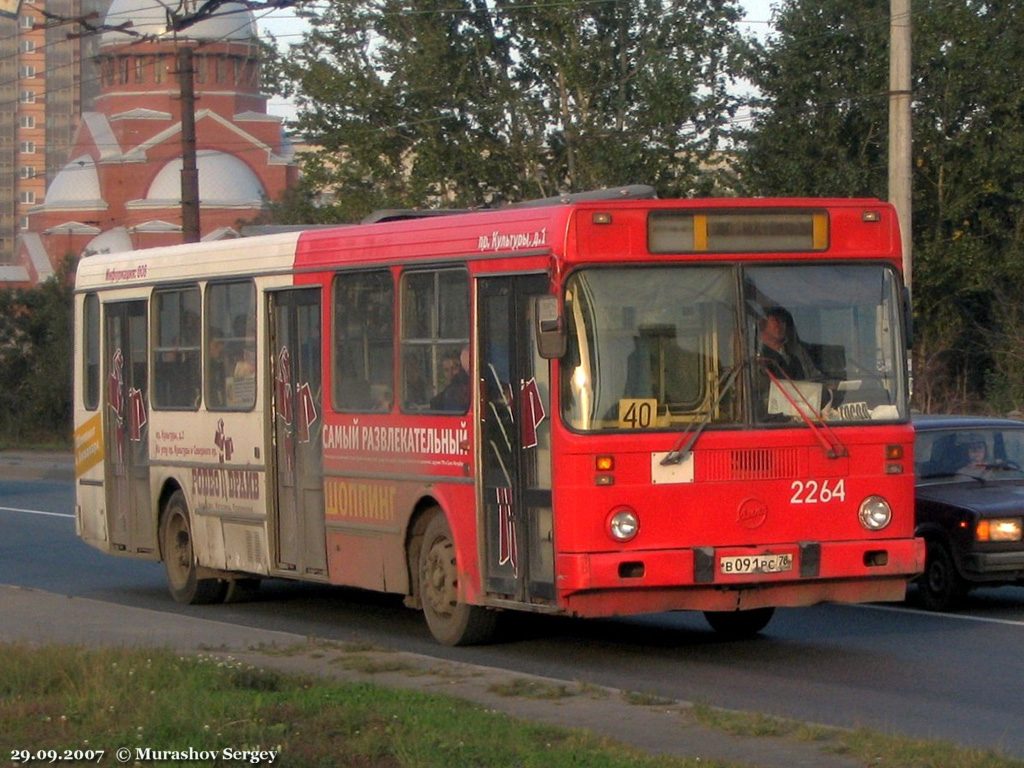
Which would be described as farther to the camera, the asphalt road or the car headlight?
the car headlight

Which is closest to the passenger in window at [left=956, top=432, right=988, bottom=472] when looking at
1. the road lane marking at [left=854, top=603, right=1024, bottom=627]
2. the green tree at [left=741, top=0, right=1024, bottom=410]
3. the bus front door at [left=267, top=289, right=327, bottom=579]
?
the road lane marking at [left=854, top=603, right=1024, bottom=627]

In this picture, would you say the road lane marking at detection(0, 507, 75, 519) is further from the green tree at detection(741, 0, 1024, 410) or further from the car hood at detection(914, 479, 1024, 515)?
the car hood at detection(914, 479, 1024, 515)

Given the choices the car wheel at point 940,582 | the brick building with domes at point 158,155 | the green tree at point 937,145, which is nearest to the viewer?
the car wheel at point 940,582

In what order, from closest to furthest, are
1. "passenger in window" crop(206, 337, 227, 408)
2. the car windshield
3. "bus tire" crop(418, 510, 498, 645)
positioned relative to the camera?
"bus tire" crop(418, 510, 498, 645)
the car windshield
"passenger in window" crop(206, 337, 227, 408)

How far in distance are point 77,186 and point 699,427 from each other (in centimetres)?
7457

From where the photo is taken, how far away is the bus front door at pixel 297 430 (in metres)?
12.7

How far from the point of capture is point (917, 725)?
8.62 meters

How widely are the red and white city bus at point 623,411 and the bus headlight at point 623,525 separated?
19 mm

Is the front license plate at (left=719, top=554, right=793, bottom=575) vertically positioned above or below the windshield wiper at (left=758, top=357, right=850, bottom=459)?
below

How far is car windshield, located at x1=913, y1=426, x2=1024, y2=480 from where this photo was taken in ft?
45.2

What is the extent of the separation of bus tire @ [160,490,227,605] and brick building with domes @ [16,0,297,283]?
6154 centimetres

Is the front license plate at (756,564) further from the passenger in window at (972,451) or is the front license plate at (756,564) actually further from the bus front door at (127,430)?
the bus front door at (127,430)

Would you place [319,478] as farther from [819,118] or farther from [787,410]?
[819,118]

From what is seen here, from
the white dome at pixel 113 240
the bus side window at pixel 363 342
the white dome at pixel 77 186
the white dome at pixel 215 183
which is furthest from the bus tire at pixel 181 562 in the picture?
the white dome at pixel 77 186
